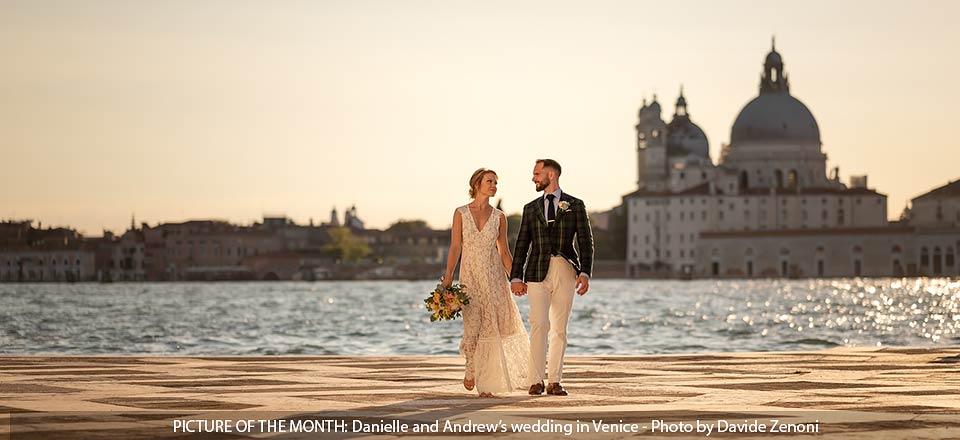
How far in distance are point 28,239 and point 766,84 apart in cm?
7012

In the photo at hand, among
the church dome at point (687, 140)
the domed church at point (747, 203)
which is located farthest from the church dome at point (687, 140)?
the domed church at point (747, 203)

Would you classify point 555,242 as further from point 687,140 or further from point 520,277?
point 687,140

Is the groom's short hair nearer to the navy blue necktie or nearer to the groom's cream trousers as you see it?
the navy blue necktie

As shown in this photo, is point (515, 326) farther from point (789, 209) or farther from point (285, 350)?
point (789, 209)

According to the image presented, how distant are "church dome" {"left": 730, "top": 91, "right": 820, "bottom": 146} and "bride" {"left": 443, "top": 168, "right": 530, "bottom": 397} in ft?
458

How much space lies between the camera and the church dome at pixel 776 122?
489 feet

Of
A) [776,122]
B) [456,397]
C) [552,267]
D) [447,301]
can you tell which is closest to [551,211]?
[552,267]

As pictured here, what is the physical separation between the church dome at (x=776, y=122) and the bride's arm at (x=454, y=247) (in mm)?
139656

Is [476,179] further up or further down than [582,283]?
further up

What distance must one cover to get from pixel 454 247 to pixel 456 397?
0.85 metres

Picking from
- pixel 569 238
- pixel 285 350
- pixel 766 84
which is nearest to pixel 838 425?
pixel 569 238

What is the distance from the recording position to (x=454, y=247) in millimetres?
10695

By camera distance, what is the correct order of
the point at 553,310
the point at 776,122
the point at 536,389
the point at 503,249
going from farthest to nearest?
the point at 776,122 → the point at 503,249 → the point at 553,310 → the point at 536,389

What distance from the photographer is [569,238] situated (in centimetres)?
1082
